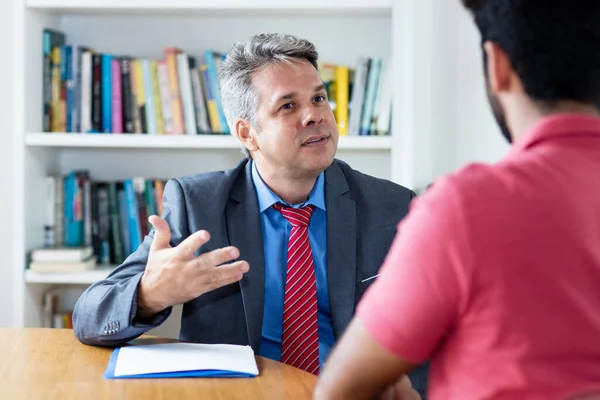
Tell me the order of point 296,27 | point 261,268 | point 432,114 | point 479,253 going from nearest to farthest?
1. point 479,253
2. point 261,268
3. point 432,114
4. point 296,27

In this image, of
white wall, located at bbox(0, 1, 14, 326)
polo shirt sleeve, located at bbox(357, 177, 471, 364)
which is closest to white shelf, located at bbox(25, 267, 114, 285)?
white wall, located at bbox(0, 1, 14, 326)

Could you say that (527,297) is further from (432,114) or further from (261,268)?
(432,114)

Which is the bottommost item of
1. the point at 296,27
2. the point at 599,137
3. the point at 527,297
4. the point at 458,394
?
the point at 458,394

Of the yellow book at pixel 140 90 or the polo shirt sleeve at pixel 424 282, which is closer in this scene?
the polo shirt sleeve at pixel 424 282

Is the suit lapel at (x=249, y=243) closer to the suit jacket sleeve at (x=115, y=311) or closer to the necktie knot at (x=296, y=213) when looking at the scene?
the necktie knot at (x=296, y=213)

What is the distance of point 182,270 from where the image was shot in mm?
1523

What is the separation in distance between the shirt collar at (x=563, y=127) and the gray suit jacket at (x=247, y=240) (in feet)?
3.60

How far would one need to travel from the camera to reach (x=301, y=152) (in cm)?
197

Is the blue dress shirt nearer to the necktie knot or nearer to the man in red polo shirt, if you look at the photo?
the necktie knot

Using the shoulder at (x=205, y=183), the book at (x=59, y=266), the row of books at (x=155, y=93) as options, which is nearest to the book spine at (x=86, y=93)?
the row of books at (x=155, y=93)

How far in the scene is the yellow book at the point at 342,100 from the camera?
9.20 feet

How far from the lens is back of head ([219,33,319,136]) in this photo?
202cm

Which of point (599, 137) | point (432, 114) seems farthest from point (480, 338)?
point (432, 114)

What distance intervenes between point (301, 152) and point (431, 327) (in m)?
1.25
